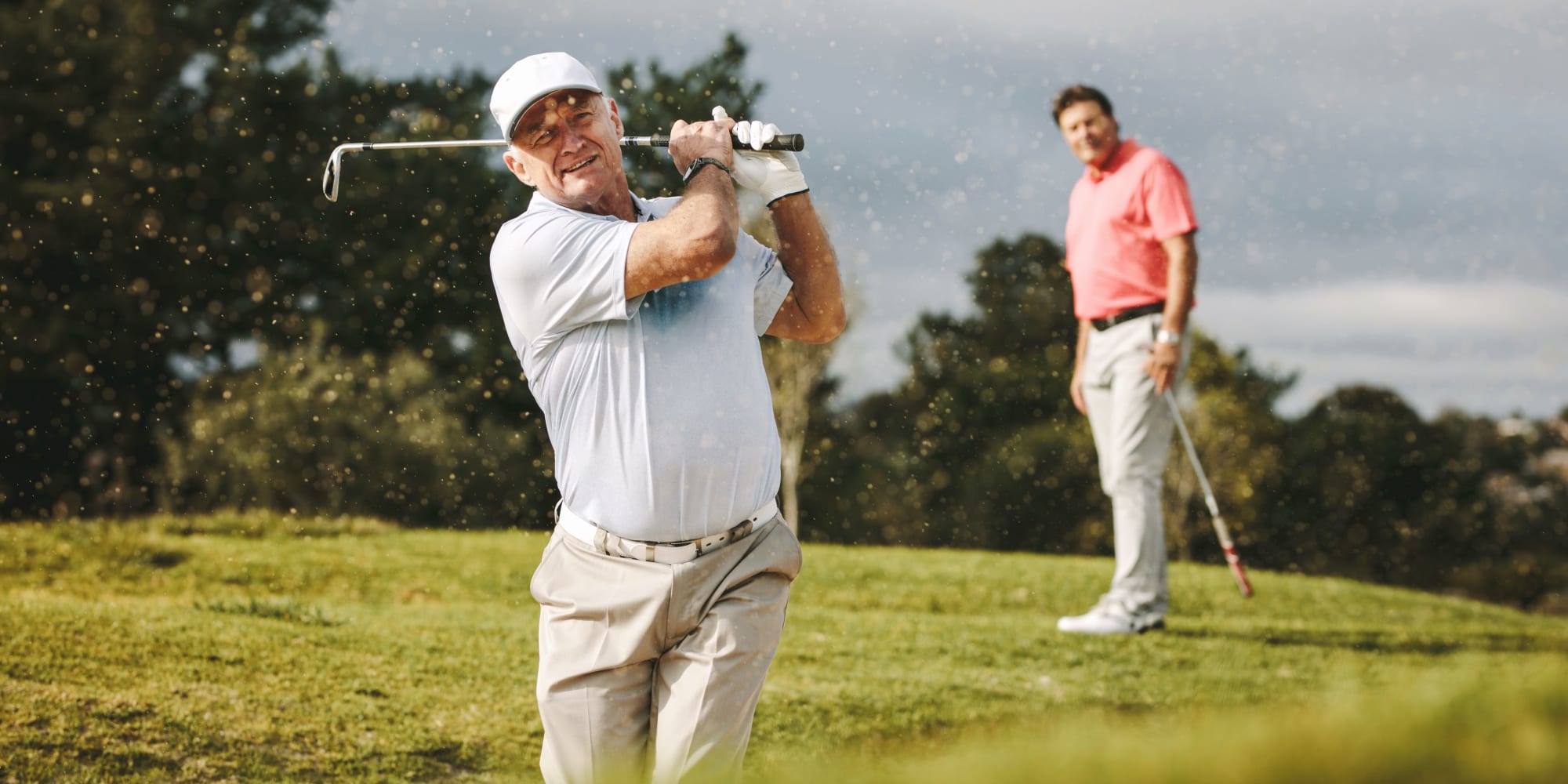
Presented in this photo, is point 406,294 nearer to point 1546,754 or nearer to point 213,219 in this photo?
point 213,219

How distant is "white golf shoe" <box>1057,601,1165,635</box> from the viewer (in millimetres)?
5910

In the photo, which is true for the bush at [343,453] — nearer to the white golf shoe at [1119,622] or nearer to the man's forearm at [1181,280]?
the white golf shoe at [1119,622]

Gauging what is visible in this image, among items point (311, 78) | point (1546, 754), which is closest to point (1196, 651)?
point (1546, 754)

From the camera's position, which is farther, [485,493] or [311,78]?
[311,78]

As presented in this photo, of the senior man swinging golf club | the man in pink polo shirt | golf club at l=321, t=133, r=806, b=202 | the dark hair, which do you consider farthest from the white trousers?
the senior man swinging golf club

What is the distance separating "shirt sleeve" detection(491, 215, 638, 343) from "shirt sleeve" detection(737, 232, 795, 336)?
366 millimetres

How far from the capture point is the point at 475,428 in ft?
49.7

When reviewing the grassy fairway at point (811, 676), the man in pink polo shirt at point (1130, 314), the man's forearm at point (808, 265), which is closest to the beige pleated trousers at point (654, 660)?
the grassy fairway at point (811, 676)

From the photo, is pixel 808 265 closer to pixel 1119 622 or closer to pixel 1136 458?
pixel 1136 458

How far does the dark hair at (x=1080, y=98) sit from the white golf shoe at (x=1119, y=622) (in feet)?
7.72

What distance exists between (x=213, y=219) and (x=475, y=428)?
4.62 metres

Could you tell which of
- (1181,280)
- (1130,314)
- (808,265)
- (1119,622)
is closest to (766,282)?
(808,265)

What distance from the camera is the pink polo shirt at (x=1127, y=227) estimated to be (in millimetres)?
5609

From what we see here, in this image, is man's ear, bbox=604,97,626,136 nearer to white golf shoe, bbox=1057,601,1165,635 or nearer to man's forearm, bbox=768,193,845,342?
man's forearm, bbox=768,193,845,342
